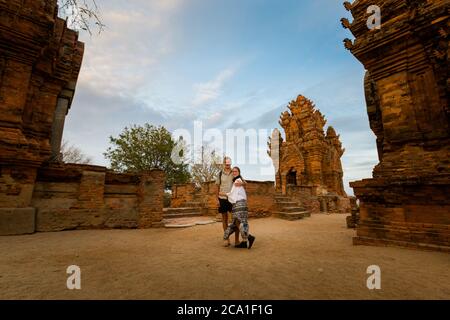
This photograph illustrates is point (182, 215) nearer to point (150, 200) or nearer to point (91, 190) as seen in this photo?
point (150, 200)

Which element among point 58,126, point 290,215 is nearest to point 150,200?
point 58,126

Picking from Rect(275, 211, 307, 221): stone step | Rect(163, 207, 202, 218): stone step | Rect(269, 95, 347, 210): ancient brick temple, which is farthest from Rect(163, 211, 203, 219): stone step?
Rect(269, 95, 347, 210): ancient brick temple

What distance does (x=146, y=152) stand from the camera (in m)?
23.3

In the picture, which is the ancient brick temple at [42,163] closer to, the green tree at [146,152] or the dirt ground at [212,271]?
the dirt ground at [212,271]

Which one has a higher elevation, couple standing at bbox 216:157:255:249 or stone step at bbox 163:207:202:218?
couple standing at bbox 216:157:255:249

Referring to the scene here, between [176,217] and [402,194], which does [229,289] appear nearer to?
[402,194]

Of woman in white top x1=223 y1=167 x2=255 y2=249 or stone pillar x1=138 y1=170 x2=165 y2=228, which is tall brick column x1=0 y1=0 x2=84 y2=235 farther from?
woman in white top x1=223 y1=167 x2=255 y2=249

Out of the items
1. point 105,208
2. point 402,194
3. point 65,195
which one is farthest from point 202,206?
point 402,194

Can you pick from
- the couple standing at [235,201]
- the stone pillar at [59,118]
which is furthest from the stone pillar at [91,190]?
the couple standing at [235,201]

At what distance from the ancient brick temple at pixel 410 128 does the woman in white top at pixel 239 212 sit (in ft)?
8.31

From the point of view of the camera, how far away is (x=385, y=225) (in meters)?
4.45

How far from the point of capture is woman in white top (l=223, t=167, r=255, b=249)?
13.9ft

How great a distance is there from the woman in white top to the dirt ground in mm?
311

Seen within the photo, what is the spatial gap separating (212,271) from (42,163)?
5.64 m
